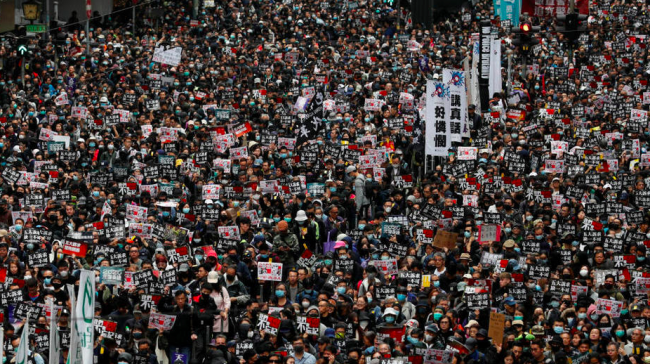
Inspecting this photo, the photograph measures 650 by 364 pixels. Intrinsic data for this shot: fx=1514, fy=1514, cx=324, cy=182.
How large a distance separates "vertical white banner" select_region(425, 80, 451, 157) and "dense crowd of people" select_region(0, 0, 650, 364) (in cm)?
38

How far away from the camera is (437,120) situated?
29297 millimetres

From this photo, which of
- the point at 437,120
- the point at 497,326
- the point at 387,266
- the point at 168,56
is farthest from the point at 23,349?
the point at 168,56

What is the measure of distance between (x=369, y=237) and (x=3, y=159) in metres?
9.45

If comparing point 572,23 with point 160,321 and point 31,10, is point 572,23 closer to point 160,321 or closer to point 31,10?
point 31,10

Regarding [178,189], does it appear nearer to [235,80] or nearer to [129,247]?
[129,247]

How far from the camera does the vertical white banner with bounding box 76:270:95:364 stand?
16016 millimetres

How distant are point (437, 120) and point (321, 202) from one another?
4320 mm

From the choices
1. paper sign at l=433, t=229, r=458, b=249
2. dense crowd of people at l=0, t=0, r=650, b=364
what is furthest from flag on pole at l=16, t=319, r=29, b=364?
paper sign at l=433, t=229, r=458, b=249

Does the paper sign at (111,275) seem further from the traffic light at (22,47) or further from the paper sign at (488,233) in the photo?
the traffic light at (22,47)

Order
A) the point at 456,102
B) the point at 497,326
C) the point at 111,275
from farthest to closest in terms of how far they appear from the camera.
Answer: the point at 456,102 → the point at 111,275 → the point at 497,326

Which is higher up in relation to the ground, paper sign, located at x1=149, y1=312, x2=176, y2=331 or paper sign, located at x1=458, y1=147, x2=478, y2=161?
paper sign, located at x1=458, y1=147, x2=478, y2=161

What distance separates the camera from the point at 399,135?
30.6 m

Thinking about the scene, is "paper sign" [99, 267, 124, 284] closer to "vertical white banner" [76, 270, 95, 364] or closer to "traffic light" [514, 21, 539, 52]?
"vertical white banner" [76, 270, 95, 364]

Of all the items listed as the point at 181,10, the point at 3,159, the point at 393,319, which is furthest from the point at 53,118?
the point at 181,10
